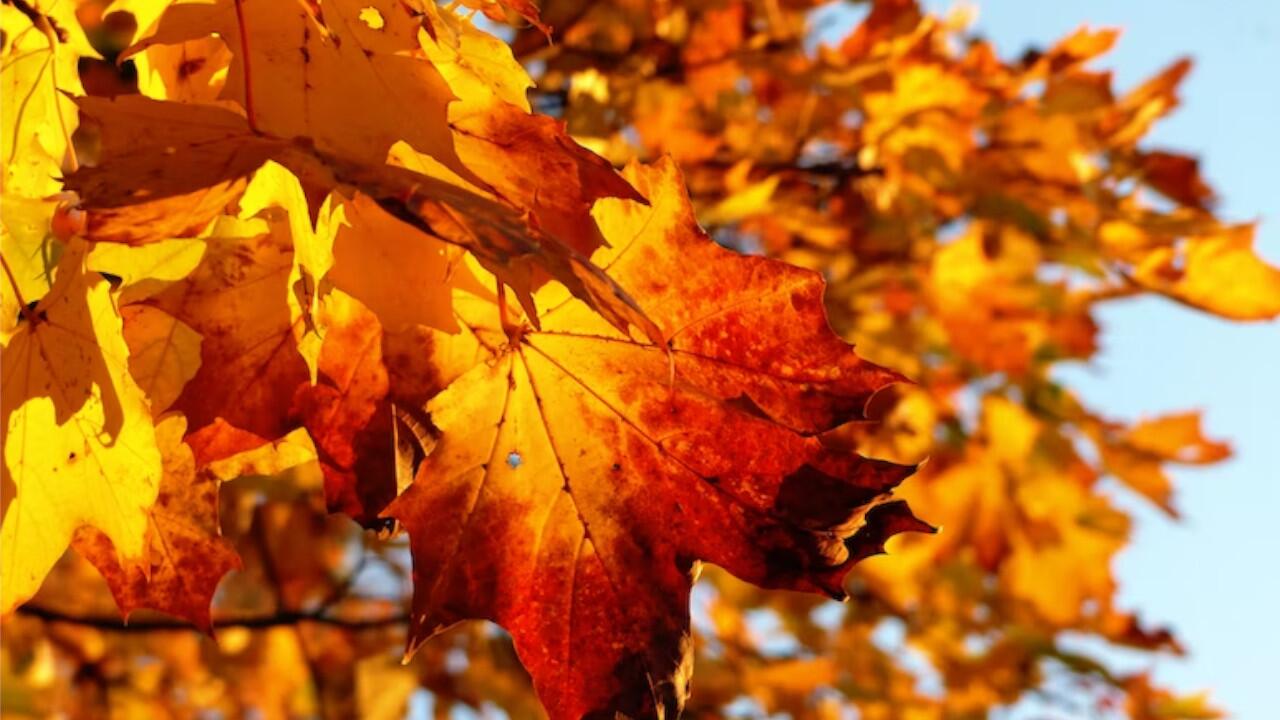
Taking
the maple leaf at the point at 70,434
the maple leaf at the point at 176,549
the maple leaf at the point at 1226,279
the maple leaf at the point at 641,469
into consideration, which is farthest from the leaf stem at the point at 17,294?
the maple leaf at the point at 1226,279

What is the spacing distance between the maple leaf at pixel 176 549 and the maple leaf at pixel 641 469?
0.48 feet

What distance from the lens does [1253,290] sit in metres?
1.94

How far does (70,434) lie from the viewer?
0.92m

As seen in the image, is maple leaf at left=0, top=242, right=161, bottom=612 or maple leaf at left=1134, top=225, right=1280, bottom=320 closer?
maple leaf at left=0, top=242, right=161, bottom=612

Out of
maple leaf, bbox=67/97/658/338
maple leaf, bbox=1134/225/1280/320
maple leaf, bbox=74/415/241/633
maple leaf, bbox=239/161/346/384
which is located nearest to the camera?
maple leaf, bbox=67/97/658/338

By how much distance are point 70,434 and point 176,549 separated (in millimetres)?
115

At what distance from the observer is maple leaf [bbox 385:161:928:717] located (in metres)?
0.91

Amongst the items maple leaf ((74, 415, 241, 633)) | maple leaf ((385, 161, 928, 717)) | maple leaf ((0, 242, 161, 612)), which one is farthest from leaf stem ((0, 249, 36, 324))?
maple leaf ((385, 161, 928, 717))

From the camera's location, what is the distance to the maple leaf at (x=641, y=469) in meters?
0.91

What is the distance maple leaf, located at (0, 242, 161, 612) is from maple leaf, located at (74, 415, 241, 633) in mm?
26

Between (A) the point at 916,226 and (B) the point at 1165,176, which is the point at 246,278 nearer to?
(A) the point at 916,226

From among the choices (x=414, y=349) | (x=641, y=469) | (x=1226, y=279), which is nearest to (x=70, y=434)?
(x=414, y=349)

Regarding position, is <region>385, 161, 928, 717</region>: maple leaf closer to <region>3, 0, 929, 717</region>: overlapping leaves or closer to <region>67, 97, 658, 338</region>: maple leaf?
<region>3, 0, 929, 717</region>: overlapping leaves

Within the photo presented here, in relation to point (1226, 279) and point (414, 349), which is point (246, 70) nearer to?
point (414, 349)
